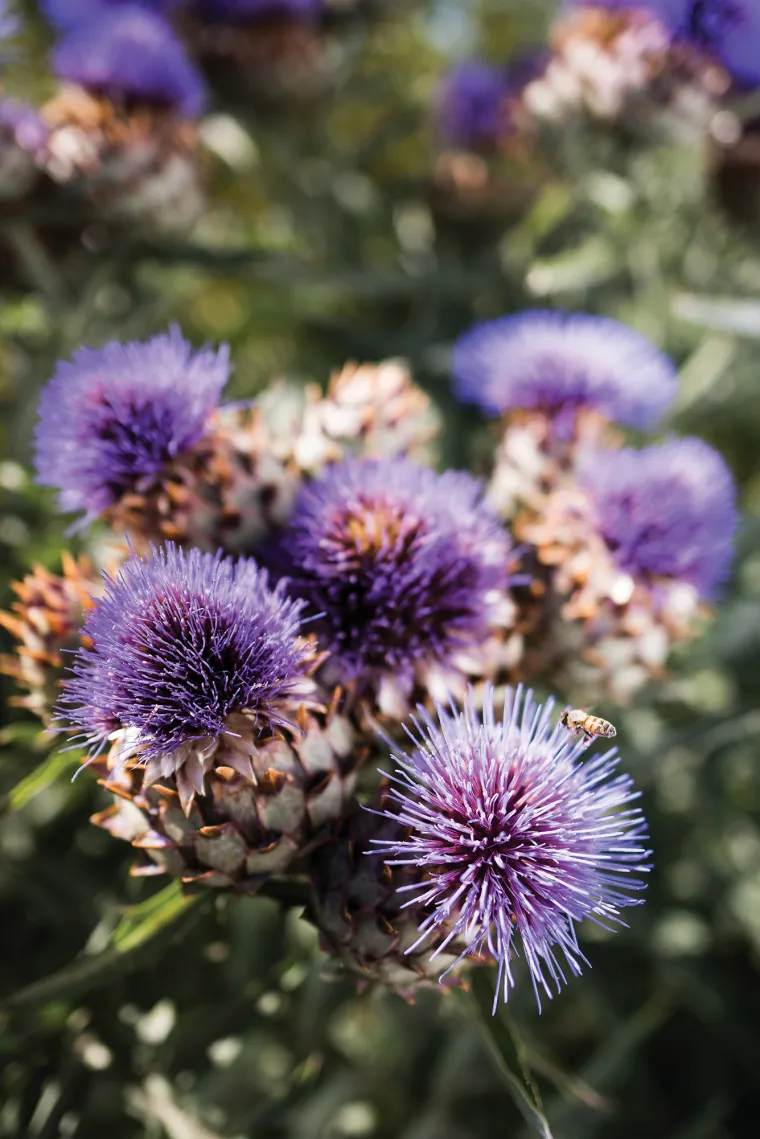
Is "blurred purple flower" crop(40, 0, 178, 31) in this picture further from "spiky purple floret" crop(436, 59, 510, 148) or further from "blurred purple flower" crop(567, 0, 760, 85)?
"blurred purple flower" crop(567, 0, 760, 85)

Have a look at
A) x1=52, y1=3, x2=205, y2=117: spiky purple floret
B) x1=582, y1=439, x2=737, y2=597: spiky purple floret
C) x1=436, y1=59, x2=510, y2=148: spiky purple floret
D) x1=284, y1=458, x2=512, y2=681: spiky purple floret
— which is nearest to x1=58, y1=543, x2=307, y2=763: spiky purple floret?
x1=284, y1=458, x2=512, y2=681: spiky purple floret

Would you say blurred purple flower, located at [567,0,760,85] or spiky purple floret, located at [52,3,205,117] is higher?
blurred purple flower, located at [567,0,760,85]

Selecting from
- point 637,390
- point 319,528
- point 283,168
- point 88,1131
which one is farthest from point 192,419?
point 283,168

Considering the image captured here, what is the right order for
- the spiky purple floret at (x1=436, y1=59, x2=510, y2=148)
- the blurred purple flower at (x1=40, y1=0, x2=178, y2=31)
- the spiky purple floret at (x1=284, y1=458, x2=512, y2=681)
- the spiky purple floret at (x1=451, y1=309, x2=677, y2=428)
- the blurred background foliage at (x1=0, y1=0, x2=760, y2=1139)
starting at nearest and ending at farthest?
the spiky purple floret at (x1=284, y1=458, x2=512, y2=681), the blurred background foliage at (x1=0, y1=0, x2=760, y2=1139), the spiky purple floret at (x1=451, y1=309, x2=677, y2=428), the blurred purple flower at (x1=40, y1=0, x2=178, y2=31), the spiky purple floret at (x1=436, y1=59, x2=510, y2=148)

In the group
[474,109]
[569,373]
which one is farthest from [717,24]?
[569,373]

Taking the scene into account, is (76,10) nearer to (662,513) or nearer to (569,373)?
(569,373)

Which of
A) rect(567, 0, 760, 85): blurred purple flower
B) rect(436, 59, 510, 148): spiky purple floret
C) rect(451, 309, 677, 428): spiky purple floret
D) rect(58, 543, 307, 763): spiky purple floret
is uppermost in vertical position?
rect(436, 59, 510, 148): spiky purple floret

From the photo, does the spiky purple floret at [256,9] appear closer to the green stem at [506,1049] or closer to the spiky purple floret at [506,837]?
the spiky purple floret at [506,837]

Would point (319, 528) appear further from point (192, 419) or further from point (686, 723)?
point (686, 723)
